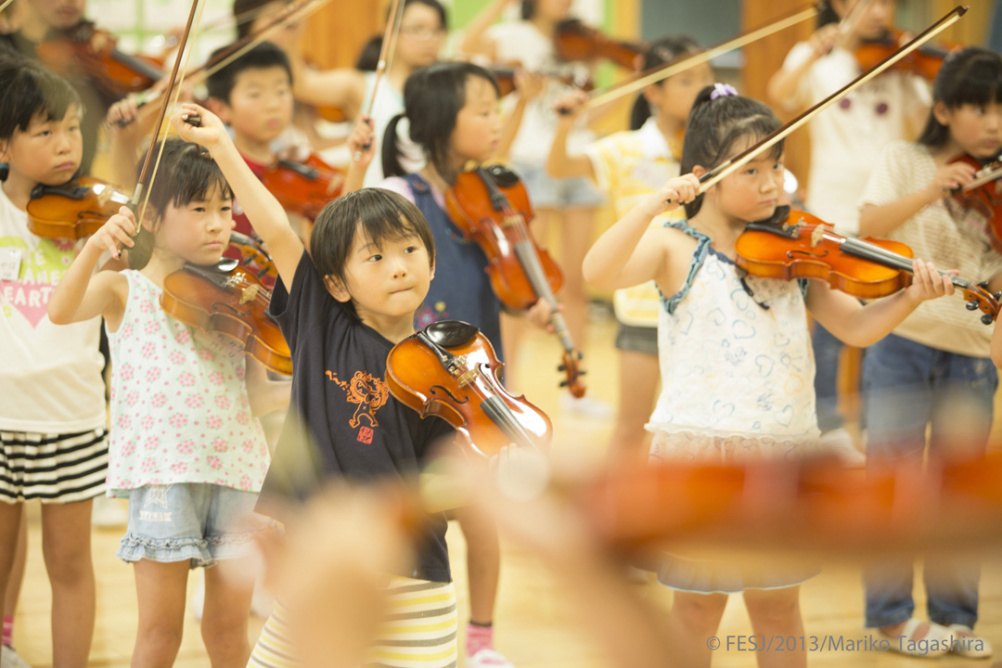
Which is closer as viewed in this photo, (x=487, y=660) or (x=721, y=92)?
(x=721, y=92)

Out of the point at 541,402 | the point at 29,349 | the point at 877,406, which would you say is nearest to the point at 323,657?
the point at 877,406

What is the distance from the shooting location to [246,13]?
3004 mm

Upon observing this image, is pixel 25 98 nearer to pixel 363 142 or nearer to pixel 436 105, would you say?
pixel 363 142

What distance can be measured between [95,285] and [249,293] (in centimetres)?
24

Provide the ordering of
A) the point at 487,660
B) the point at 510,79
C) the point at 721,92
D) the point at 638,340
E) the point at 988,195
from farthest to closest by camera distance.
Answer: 1. the point at 510,79
2. the point at 638,340
3. the point at 988,195
4. the point at 487,660
5. the point at 721,92

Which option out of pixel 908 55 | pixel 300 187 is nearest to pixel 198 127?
pixel 300 187

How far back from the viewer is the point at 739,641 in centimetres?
177

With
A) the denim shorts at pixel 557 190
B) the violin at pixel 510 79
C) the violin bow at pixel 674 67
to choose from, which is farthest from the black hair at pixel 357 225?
the denim shorts at pixel 557 190

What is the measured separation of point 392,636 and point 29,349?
0.86 meters

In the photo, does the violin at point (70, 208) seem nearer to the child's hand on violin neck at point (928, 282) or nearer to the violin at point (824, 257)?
the violin at point (824, 257)

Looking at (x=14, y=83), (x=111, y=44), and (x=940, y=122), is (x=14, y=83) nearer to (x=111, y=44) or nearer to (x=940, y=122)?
(x=111, y=44)

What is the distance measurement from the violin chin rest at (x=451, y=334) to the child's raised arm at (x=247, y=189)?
0.24 meters

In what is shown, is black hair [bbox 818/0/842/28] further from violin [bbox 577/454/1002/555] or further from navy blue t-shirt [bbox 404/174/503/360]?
violin [bbox 577/454/1002/555]

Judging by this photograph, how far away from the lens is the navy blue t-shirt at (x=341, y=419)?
1287mm
